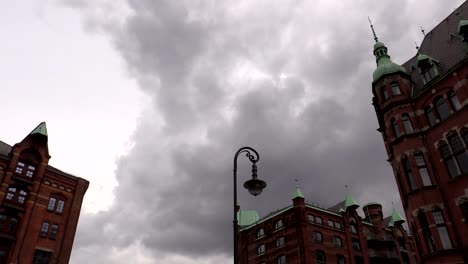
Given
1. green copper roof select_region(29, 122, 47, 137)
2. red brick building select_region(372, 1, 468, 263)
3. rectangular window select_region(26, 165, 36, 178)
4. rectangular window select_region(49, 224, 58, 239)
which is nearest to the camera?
red brick building select_region(372, 1, 468, 263)

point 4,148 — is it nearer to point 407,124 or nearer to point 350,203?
point 407,124

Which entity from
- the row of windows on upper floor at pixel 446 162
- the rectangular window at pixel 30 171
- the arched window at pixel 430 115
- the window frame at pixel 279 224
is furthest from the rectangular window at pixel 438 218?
the rectangular window at pixel 30 171

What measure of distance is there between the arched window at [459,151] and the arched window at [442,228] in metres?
3.47

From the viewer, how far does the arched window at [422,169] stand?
2646 cm

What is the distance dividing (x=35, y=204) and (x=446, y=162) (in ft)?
143

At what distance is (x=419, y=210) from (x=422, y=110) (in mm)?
8401

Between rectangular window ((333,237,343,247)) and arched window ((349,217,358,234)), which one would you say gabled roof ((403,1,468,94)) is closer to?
rectangular window ((333,237,343,247))

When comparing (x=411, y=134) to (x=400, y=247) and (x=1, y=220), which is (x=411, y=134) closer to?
(x=1, y=220)

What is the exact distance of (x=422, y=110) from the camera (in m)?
28.7

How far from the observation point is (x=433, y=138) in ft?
89.0

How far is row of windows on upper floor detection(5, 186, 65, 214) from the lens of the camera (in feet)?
134

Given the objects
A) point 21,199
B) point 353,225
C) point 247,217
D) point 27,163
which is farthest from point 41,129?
point 353,225

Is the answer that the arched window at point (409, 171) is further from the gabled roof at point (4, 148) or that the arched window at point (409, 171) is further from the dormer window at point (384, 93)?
the gabled roof at point (4, 148)

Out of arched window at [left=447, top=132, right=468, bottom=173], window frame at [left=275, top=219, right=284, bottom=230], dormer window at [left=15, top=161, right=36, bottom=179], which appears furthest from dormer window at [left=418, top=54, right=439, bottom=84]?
dormer window at [left=15, top=161, right=36, bottom=179]
